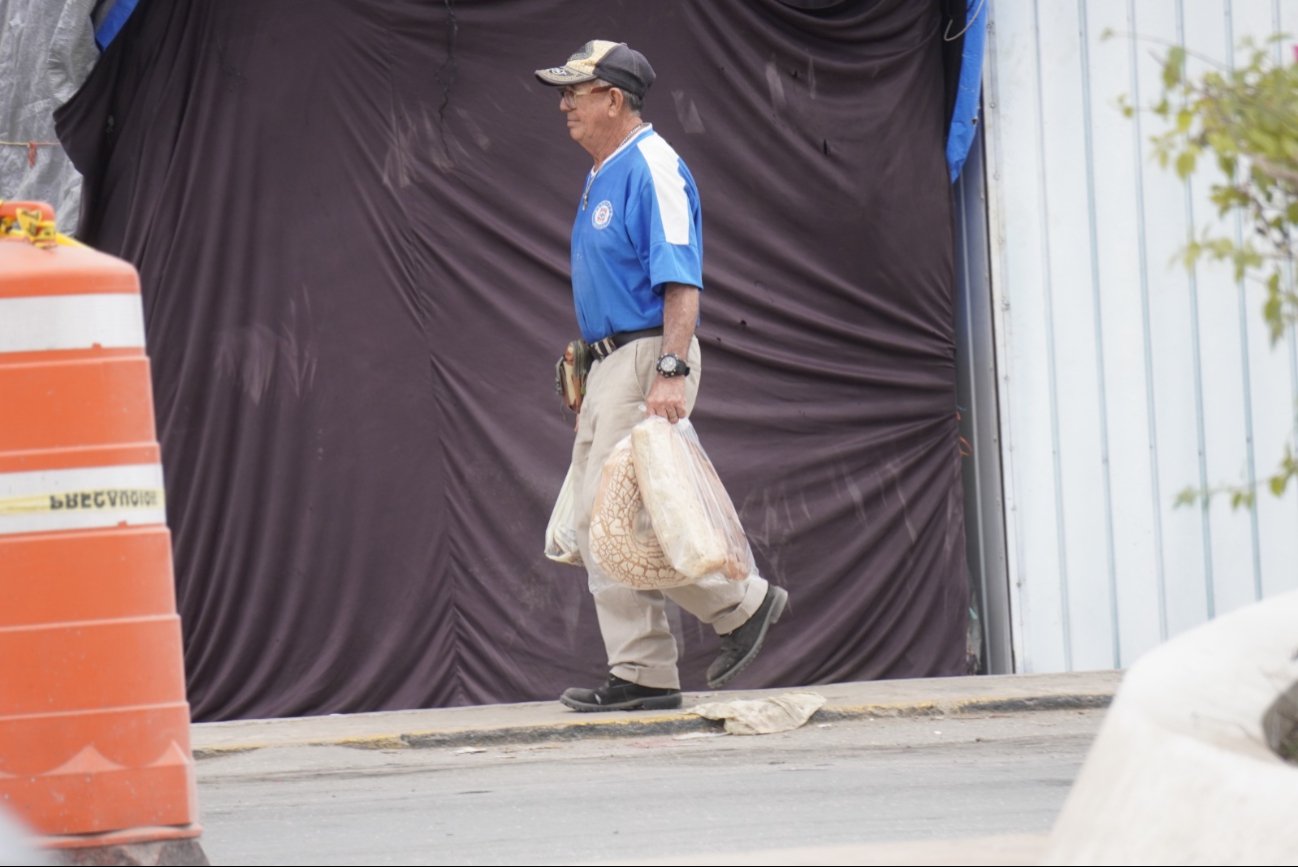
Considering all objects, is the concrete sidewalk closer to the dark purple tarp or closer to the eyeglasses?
the dark purple tarp

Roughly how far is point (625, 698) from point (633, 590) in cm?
37

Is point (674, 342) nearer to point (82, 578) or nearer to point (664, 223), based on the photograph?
point (664, 223)

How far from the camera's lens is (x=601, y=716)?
6.42 metres

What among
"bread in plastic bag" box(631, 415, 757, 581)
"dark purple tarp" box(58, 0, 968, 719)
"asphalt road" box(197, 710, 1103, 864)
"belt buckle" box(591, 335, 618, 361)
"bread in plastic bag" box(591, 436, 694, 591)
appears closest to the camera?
"asphalt road" box(197, 710, 1103, 864)

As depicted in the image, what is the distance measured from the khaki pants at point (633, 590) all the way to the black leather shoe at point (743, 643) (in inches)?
1.4

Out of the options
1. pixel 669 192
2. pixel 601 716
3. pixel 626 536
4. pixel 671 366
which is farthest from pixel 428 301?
pixel 601 716

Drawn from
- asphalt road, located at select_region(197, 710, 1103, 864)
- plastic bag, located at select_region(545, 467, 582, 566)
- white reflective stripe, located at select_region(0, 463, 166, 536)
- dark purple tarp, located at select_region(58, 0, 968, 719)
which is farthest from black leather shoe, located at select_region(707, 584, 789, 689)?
white reflective stripe, located at select_region(0, 463, 166, 536)

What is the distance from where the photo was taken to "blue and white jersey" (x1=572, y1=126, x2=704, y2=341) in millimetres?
6434

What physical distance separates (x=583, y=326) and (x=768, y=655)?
188cm

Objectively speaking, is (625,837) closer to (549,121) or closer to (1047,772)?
(1047,772)

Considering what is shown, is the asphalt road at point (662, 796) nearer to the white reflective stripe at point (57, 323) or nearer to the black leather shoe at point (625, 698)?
the black leather shoe at point (625, 698)

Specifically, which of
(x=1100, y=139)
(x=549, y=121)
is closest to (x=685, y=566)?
(x=549, y=121)

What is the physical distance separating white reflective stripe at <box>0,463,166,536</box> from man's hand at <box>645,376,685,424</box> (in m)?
2.78

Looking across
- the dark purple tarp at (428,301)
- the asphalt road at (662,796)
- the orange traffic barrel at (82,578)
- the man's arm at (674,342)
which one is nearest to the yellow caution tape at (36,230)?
the orange traffic barrel at (82,578)
